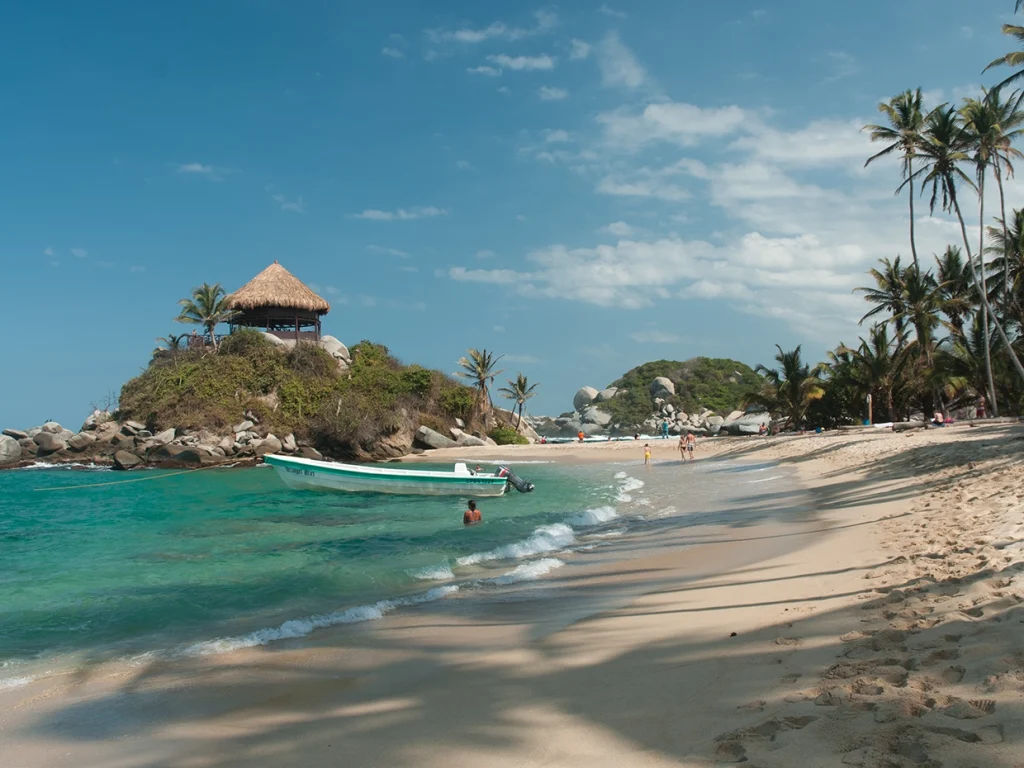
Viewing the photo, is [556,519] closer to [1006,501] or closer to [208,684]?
[1006,501]

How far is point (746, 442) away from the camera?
36.2m

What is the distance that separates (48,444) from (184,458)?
39.5ft

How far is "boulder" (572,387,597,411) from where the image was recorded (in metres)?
82.5

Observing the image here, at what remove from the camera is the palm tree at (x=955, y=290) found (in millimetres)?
31594

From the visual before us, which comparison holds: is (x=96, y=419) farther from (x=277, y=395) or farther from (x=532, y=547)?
(x=532, y=547)

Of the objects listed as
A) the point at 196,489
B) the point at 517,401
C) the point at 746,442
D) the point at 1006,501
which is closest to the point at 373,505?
the point at 196,489

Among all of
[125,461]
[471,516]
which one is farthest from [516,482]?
[125,461]

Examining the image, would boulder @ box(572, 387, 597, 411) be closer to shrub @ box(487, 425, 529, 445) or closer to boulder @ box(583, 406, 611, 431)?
boulder @ box(583, 406, 611, 431)

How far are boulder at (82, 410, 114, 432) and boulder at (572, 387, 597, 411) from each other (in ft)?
170

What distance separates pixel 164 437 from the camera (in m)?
39.8

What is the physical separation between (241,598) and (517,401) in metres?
50.7

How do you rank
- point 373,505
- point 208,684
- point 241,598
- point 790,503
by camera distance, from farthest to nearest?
1. point 373,505
2. point 790,503
3. point 241,598
4. point 208,684

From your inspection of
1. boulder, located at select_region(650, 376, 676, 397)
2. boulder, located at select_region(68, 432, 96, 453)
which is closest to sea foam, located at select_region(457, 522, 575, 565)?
boulder, located at select_region(68, 432, 96, 453)

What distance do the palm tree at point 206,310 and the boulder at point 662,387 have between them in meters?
45.9
